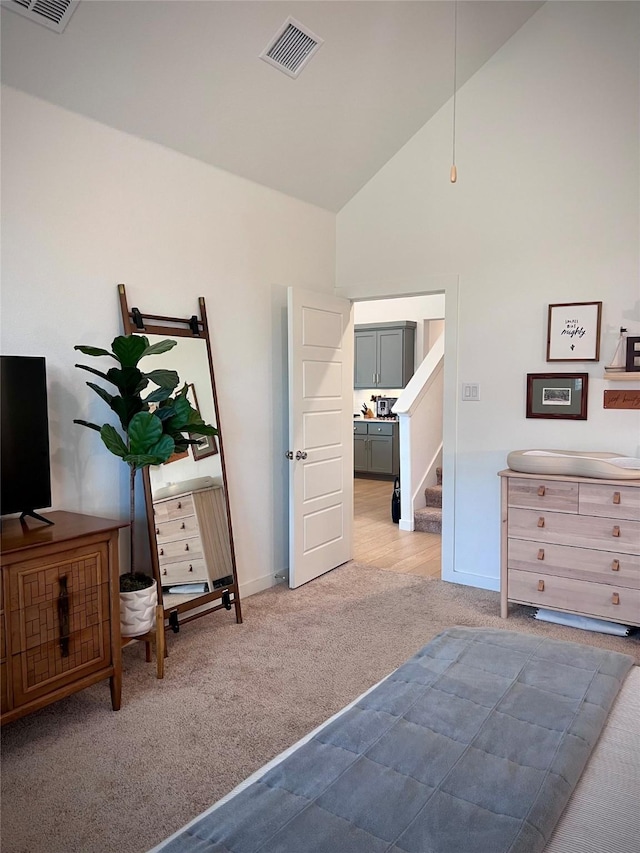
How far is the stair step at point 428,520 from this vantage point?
19.1 feet

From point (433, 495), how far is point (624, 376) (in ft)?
9.31

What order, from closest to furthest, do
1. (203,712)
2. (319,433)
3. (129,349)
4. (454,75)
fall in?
(203,712) < (129,349) < (454,75) < (319,433)

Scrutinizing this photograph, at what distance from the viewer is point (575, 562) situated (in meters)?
3.45

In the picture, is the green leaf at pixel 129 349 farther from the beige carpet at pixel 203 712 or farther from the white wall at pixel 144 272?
the beige carpet at pixel 203 712

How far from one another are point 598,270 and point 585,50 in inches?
52.2

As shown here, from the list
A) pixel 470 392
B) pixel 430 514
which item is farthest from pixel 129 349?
pixel 430 514

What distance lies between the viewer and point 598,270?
3758 mm

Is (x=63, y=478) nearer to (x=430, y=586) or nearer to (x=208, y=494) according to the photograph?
(x=208, y=494)

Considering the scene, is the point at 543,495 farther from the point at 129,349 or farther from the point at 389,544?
the point at 129,349

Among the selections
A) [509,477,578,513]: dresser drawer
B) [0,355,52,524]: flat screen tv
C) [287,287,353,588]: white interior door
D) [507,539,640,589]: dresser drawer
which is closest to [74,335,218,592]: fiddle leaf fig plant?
[0,355,52,524]: flat screen tv

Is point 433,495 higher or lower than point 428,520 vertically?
higher

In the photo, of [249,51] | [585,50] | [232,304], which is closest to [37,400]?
[232,304]

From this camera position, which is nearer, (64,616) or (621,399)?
(64,616)

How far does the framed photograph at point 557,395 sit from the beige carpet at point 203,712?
1269 mm
